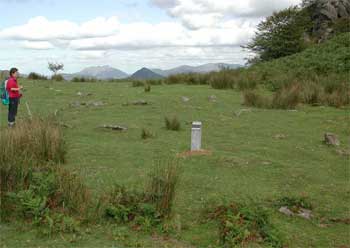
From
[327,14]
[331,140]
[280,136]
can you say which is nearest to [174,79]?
[280,136]

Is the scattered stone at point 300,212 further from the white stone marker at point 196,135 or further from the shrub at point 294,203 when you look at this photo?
the white stone marker at point 196,135

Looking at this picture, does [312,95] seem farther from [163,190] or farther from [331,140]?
[163,190]

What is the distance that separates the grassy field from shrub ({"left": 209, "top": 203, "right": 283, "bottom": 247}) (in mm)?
157

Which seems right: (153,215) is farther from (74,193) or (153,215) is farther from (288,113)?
(288,113)

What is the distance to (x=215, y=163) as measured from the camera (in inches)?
284

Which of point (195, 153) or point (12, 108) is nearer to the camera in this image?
point (195, 153)

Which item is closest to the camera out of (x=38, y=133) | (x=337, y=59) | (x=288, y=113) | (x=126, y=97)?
(x=38, y=133)

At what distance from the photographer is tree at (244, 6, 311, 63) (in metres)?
30.5

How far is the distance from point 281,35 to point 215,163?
25.6 m

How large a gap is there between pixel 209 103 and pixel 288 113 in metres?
2.84

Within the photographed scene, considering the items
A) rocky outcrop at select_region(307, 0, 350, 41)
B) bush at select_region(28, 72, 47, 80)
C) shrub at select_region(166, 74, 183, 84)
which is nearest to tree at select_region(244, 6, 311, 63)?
rocky outcrop at select_region(307, 0, 350, 41)

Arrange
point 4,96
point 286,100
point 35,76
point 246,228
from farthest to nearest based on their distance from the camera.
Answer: point 35,76 < point 286,100 < point 4,96 < point 246,228

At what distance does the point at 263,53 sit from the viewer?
107 feet

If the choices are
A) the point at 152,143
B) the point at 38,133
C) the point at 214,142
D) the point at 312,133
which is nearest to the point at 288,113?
the point at 312,133
